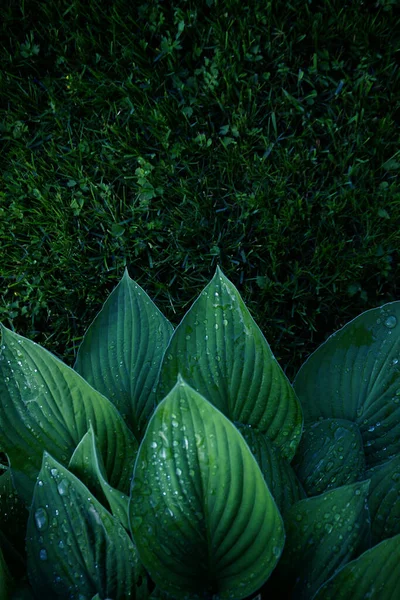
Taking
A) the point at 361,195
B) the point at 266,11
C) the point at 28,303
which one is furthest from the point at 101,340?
the point at 266,11

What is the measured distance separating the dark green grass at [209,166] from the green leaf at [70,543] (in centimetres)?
130

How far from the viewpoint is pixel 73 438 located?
44.9 inches

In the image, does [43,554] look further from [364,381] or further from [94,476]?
[364,381]

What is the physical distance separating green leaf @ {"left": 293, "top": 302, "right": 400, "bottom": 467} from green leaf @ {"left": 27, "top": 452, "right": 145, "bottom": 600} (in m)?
0.52

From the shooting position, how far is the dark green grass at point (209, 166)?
7.25 ft

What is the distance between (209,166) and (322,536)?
1583 mm

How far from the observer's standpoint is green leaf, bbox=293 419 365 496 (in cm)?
112

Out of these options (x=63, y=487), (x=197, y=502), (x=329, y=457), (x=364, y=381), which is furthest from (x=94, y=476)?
(x=364, y=381)

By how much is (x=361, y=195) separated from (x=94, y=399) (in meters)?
1.46

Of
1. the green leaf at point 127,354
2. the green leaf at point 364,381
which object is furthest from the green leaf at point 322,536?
the green leaf at point 127,354

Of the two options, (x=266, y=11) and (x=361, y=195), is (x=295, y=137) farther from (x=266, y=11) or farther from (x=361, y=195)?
(x=266, y=11)

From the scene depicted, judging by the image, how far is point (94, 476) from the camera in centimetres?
100

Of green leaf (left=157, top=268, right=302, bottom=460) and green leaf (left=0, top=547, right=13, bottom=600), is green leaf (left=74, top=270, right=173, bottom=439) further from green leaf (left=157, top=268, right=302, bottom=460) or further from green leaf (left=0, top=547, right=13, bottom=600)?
green leaf (left=0, top=547, right=13, bottom=600)

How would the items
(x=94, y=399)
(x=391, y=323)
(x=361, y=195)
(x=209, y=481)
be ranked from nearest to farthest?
(x=209, y=481) → (x=94, y=399) → (x=391, y=323) → (x=361, y=195)
